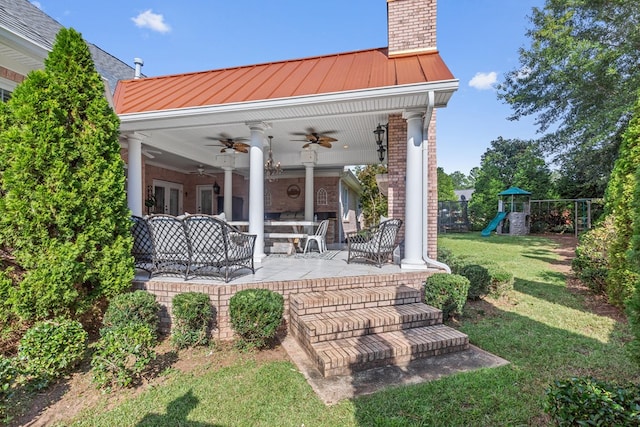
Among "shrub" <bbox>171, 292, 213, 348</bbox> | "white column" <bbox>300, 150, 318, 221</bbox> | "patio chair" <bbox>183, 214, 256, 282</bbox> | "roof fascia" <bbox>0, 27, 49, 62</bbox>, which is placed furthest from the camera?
"white column" <bbox>300, 150, 318, 221</bbox>

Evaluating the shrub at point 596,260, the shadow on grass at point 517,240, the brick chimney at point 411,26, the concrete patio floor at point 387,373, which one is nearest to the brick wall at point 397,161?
the brick chimney at point 411,26

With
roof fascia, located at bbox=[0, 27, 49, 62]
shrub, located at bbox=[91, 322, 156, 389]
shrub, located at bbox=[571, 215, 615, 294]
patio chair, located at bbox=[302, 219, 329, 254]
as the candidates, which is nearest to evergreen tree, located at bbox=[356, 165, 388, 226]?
patio chair, located at bbox=[302, 219, 329, 254]

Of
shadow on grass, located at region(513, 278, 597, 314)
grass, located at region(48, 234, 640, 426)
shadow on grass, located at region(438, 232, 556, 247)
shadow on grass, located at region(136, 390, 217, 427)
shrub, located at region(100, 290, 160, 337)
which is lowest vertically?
shadow on grass, located at region(136, 390, 217, 427)

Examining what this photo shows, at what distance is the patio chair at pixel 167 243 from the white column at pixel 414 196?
10.8ft

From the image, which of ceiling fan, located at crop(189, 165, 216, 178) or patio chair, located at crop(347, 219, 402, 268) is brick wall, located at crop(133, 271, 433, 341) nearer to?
patio chair, located at crop(347, 219, 402, 268)

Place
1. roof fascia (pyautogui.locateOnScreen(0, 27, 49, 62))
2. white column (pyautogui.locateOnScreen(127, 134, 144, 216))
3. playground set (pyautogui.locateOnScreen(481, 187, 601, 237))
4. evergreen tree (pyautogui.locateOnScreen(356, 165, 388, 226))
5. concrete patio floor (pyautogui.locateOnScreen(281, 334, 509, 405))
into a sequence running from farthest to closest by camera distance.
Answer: playground set (pyautogui.locateOnScreen(481, 187, 601, 237))
evergreen tree (pyautogui.locateOnScreen(356, 165, 388, 226))
white column (pyautogui.locateOnScreen(127, 134, 144, 216))
roof fascia (pyautogui.locateOnScreen(0, 27, 49, 62))
concrete patio floor (pyautogui.locateOnScreen(281, 334, 509, 405))

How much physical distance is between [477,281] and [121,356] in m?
5.13

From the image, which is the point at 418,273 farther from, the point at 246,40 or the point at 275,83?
the point at 246,40

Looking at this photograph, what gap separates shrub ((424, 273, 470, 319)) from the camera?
13.7 feet

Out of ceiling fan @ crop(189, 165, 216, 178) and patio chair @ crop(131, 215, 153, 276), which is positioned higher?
ceiling fan @ crop(189, 165, 216, 178)

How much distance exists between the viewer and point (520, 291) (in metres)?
6.18

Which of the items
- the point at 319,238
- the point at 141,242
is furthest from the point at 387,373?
the point at 319,238

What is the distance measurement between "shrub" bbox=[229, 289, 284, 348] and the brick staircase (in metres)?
0.36

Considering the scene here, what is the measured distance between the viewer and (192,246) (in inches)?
170
